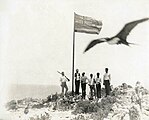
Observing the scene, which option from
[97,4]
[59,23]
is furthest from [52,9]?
[97,4]

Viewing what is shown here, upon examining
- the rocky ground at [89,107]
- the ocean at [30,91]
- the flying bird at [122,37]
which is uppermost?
the flying bird at [122,37]

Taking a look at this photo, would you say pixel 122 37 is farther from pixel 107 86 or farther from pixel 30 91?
pixel 30 91

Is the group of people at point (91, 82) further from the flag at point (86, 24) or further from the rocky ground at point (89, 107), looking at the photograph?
the flag at point (86, 24)

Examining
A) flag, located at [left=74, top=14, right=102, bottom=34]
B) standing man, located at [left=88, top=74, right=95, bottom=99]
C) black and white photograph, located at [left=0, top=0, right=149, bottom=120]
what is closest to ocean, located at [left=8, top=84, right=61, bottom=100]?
black and white photograph, located at [left=0, top=0, right=149, bottom=120]

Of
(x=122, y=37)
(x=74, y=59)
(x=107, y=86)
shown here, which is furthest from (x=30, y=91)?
(x=122, y=37)

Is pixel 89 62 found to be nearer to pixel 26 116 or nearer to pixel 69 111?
pixel 69 111

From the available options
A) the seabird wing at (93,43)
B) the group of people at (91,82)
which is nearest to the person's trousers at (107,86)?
the group of people at (91,82)
